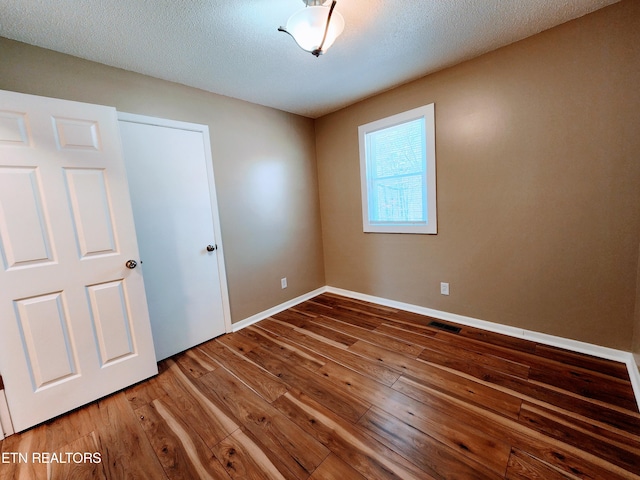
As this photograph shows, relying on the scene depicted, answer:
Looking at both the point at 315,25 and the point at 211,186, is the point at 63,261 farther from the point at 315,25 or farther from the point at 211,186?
the point at 315,25

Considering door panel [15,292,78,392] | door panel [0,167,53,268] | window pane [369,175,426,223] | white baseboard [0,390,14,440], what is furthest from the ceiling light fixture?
white baseboard [0,390,14,440]

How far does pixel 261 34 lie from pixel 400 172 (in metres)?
1.81

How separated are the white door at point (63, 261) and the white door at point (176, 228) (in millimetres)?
260

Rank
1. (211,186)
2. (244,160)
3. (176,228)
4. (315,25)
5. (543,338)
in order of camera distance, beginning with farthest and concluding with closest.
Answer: (244,160) < (211,186) < (176,228) < (543,338) < (315,25)

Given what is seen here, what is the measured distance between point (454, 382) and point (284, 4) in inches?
103

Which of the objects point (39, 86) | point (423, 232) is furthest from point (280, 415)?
point (39, 86)

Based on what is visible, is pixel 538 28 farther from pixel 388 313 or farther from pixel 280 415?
pixel 280 415

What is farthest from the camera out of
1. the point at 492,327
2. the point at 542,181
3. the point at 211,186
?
the point at 211,186

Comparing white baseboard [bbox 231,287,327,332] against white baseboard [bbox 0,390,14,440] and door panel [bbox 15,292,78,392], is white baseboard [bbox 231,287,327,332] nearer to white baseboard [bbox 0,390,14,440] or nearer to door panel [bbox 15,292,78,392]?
door panel [bbox 15,292,78,392]

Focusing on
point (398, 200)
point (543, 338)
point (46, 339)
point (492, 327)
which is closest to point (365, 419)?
point (492, 327)

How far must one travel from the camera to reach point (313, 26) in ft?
4.59

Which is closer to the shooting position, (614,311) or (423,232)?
(614,311)

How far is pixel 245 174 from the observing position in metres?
2.80

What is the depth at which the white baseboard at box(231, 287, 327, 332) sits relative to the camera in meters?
2.79
